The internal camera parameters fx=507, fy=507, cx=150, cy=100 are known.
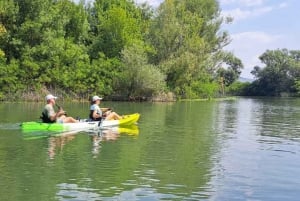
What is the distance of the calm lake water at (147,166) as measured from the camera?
35.2 ft

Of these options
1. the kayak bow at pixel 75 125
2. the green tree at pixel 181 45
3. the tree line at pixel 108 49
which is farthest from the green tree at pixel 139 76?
the kayak bow at pixel 75 125

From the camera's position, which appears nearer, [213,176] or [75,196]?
[75,196]

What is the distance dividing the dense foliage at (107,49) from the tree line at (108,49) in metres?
0.10

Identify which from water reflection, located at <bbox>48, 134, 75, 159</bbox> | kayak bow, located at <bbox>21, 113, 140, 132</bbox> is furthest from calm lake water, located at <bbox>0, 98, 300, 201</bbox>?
kayak bow, located at <bbox>21, 113, 140, 132</bbox>

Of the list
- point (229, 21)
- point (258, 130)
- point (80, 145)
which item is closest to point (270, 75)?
point (229, 21)

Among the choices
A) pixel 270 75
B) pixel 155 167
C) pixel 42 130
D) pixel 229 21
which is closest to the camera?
pixel 155 167

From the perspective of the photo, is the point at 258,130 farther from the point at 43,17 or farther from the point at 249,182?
the point at 43,17

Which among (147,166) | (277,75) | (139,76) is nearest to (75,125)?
(147,166)

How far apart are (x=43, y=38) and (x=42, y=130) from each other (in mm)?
31526

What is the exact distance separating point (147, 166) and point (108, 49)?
159 feet

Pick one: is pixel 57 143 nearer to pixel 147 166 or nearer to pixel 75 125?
pixel 75 125

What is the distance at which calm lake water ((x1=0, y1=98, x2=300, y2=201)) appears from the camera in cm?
1073

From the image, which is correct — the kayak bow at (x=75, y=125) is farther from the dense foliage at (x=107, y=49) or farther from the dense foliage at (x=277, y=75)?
the dense foliage at (x=277, y=75)

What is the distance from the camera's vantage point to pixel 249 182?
39.8ft
